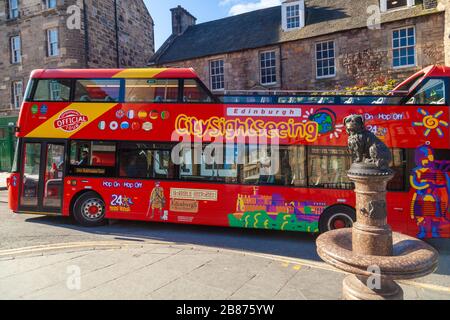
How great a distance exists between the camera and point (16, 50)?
67.8ft

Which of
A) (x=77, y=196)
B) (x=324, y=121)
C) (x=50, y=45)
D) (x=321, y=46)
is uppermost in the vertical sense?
(x=50, y=45)

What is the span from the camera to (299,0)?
1669 cm

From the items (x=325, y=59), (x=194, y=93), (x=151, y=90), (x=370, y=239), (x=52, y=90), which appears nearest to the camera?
(x=370, y=239)

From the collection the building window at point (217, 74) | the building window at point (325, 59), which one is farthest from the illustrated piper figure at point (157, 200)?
the building window at point (217, 74)

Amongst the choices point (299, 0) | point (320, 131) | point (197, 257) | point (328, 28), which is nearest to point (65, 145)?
point (197, 257)

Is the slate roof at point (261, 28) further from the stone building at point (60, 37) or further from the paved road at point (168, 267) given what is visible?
the paved road at point (168, 267)

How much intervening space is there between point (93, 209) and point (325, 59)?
13304 mm

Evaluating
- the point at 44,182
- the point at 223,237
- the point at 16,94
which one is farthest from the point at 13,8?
the point at 223,237

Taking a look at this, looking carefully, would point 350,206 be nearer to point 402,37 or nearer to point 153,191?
point 153,191

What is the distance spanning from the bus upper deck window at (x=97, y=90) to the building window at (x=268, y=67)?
36.0 feet

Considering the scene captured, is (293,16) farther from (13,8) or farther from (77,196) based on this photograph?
(13,8)

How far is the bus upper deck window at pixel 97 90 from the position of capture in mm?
7707

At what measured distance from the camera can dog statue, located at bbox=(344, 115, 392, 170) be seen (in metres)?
3.51
